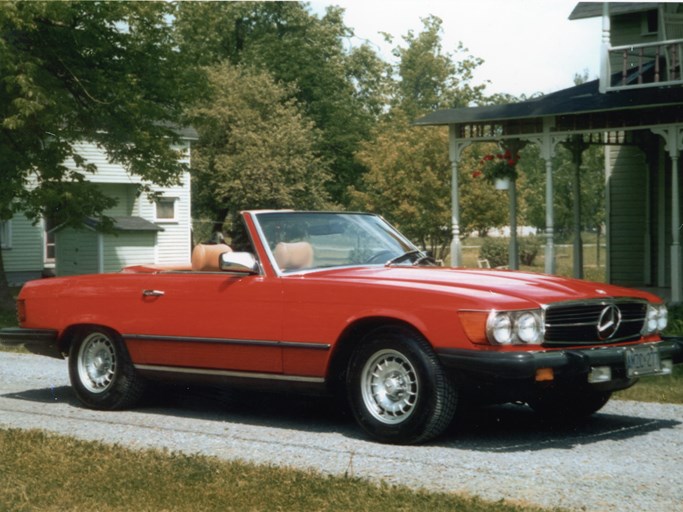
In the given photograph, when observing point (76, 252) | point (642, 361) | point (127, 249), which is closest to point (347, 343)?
point (642, 361)

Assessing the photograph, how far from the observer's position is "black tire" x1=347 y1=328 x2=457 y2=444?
23.5ft

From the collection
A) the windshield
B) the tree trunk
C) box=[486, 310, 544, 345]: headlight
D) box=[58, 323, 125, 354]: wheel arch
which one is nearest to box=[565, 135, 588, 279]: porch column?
the tree trunk

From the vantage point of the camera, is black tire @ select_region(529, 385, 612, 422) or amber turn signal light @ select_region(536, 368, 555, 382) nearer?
amber turn signal light @ select_region(536, 368, 555, 382)

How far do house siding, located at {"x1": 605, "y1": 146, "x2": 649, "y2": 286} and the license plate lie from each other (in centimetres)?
1818

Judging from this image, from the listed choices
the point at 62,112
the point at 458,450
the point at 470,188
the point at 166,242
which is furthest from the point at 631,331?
the point at 166,242

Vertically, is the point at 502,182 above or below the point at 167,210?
below

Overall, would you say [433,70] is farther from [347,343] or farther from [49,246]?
[347,343]

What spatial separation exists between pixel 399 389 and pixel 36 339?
142 inches

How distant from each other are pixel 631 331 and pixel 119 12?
60.1ft

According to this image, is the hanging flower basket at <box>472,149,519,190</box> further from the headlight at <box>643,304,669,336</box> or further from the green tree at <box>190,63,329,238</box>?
the green tree at <box>190,63,329,238</box>

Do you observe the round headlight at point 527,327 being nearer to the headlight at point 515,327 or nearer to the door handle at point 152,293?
the headlight at point 515,327

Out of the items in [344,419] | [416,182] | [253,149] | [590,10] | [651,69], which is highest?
[590,10]

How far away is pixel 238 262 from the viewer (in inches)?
320

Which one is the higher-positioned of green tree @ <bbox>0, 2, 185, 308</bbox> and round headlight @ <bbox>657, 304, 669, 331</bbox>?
green tree @ <bbox>0, 2, 185, 308</bbox>
